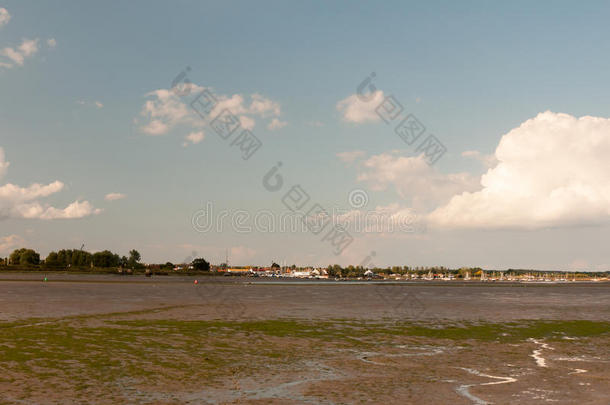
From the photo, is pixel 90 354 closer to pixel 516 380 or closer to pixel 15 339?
pixel 15 339

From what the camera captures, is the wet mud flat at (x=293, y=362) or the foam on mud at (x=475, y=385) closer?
the foam on mud at (x=475, y=385)

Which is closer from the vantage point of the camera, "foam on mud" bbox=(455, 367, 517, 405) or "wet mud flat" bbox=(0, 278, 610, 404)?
"foam on mud" bbox=(455, 367, 517, 405)

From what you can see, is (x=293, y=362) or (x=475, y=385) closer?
(x=475, y=385)

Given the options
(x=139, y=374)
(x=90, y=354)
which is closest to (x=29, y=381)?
(x=139, y=374)

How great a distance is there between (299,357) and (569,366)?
1193 cm

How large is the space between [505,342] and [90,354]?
73.7 feet

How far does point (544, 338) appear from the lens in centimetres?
3303

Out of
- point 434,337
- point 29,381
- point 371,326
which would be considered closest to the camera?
point 29,381

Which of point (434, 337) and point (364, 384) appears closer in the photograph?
point (364, 384)

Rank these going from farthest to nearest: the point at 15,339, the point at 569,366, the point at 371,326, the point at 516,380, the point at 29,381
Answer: the point at 371,326 → the point at 15,339 → the point at 569,366 → the point at 516,380 → the point at 29,381

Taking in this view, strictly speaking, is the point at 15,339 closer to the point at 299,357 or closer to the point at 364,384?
the point at 299,357

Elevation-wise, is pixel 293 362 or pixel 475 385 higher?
pixel 475 385

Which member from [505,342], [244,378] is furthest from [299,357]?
[505,342]

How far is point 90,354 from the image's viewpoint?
2373 cm
